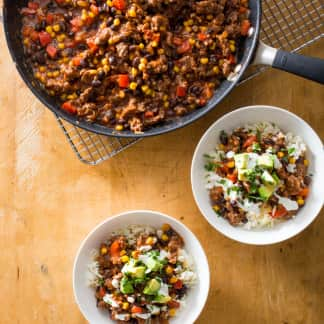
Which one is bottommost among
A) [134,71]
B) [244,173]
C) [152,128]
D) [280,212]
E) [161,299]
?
[161,299]

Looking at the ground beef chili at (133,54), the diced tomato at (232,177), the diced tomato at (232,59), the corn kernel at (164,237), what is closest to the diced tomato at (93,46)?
the ground beef chili at (133,54)

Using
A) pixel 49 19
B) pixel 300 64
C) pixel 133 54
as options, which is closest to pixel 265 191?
pixel 300 64

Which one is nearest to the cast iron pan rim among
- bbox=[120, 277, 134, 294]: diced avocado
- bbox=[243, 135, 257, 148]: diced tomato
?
bbox=[243, 135, 257, 148]: diced tomato

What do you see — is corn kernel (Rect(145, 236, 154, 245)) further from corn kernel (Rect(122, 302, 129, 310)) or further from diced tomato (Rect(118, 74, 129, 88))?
diced tomato (Rect(118, 74, 129, 88))

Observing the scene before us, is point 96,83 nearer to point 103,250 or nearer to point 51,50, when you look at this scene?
point 51,50

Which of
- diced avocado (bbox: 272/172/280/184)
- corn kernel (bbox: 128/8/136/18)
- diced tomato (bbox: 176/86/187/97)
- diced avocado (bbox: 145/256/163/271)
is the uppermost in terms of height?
corn kernel (bbox: 128/8/136/18)

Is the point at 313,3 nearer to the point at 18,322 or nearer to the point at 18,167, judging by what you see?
the point at 18,167
